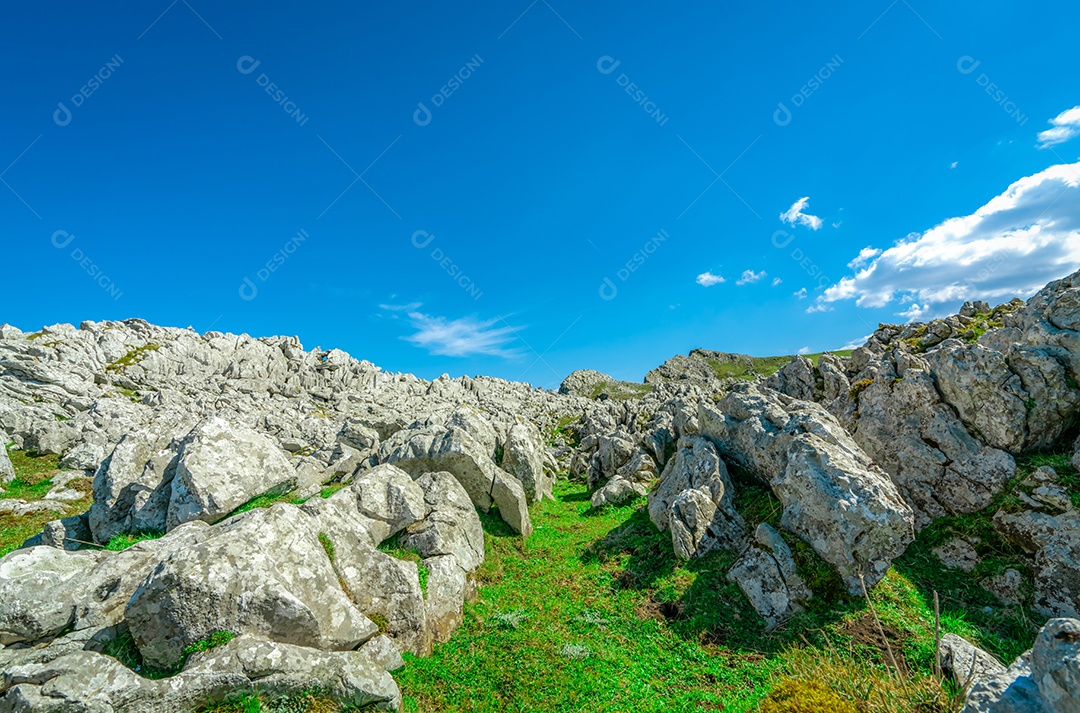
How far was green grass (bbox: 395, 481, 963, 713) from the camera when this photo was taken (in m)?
11.4

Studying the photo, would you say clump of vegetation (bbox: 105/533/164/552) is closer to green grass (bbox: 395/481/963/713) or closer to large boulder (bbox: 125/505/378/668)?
large boulder (bbox: 125/505/378/668)

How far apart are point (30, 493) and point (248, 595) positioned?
3402 cm

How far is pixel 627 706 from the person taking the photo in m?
11.1

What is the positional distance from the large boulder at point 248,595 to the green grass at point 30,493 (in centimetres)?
1548

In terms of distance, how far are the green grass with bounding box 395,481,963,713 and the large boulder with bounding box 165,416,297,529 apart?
31.9 feet

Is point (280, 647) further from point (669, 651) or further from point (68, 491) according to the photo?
point (68, 491)

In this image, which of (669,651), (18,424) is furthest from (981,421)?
(18,424)

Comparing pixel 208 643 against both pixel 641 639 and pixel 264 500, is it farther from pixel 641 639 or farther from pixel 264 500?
pixel 641 639

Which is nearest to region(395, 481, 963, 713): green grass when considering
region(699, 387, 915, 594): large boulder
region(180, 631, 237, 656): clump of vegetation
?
region(699, 387, 915, 594): large boulder

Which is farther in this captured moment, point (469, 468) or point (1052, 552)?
point (469, 468)

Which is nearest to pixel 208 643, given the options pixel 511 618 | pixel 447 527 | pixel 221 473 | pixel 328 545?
pixel 328 545

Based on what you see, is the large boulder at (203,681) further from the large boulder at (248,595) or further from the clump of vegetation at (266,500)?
the clump of vegetation at (266,500)

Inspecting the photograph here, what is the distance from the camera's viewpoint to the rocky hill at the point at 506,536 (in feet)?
30.9

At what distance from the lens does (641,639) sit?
14.5 metres
